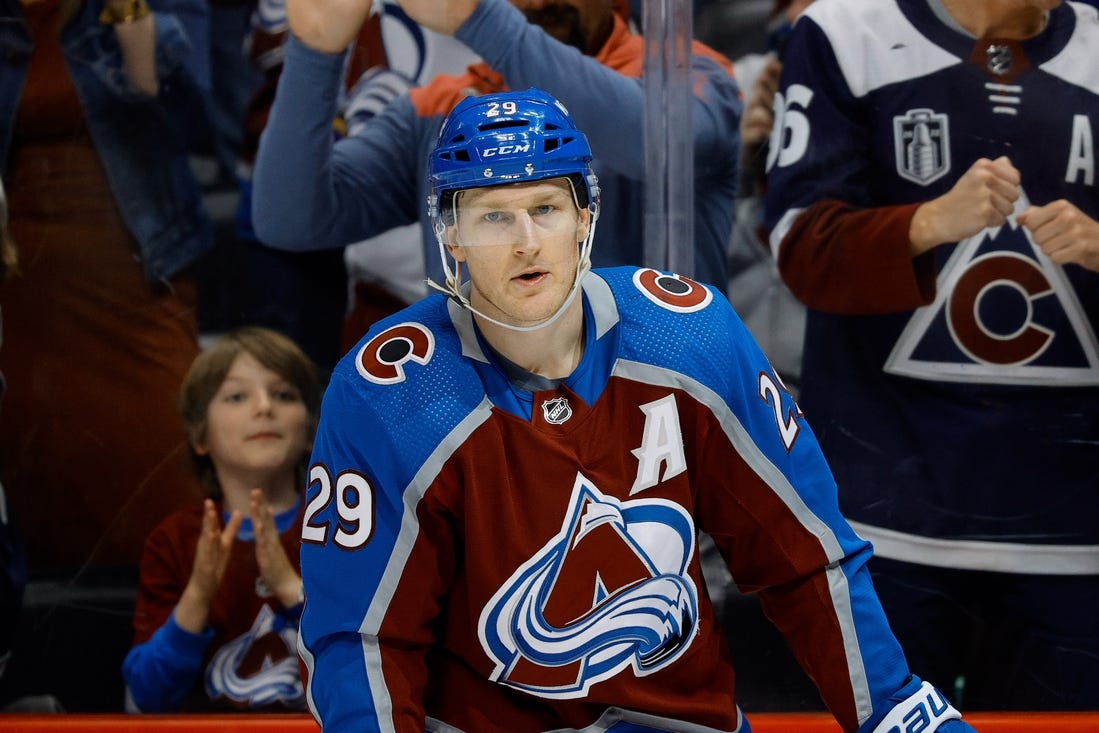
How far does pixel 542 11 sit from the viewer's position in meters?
2.01

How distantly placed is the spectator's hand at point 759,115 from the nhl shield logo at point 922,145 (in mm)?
195

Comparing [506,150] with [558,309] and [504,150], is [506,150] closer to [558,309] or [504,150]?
[504,150]

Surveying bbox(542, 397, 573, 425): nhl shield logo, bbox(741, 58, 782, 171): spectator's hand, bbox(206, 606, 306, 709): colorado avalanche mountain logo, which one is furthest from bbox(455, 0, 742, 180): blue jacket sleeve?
bbox(206, 606, 306, 709): colorado avalanche mountain logo

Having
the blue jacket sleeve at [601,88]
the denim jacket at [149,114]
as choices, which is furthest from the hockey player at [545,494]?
the denim jacket at [149,114]

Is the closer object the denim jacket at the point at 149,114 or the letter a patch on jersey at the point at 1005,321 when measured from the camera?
the letter a patch on jersey at the point at 1005,321

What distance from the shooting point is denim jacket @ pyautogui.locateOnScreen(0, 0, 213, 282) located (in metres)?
2.16

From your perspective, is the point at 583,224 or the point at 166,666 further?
the point at 166,666

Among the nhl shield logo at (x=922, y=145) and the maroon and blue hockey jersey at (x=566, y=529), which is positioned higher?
the nhl shield logo at (x=922, y=145)

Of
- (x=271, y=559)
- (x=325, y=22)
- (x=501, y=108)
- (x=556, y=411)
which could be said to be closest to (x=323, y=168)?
(x=325, y=22)

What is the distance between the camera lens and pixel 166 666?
80.3 inches

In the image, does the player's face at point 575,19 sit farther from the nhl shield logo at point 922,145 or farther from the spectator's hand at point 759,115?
the nhl shield logo at point 922,145

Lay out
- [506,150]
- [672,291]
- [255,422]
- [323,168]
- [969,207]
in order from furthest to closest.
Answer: [255,422] → [323,168] → [969,207] → [672,291] → [506,150]

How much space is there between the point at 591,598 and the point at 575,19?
99 cm

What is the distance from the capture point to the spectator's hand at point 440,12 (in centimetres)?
195
